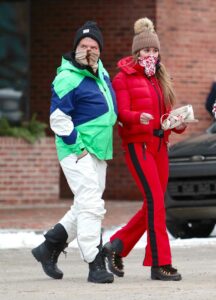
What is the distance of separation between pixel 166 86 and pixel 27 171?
853 centimetres

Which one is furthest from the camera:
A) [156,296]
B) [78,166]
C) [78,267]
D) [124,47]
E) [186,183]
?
[124,47]

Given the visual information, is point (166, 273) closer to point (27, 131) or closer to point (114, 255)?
point (114, 255)

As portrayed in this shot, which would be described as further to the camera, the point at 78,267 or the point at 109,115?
the point at 78,267

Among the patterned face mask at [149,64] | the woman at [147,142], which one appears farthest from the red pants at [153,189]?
the patterned face mask at [149,64]

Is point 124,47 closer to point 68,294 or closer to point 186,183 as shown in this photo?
point 186,183

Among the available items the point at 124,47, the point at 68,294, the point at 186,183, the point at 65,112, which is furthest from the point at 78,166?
the point at 124,47

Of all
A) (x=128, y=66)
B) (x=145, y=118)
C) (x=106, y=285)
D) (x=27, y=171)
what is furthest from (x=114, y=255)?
(x=27, y=171)

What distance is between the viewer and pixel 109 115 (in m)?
9.97

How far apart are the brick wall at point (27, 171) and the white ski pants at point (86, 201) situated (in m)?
8.65

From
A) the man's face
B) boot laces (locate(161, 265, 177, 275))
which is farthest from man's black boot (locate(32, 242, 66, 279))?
the man's face

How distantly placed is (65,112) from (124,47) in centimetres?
1042

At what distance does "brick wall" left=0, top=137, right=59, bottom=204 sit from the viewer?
18.5m

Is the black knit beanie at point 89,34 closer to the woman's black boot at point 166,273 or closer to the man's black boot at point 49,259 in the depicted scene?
the man's black boot at point 49,259

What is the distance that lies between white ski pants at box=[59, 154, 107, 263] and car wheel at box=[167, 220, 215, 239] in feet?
14.2
